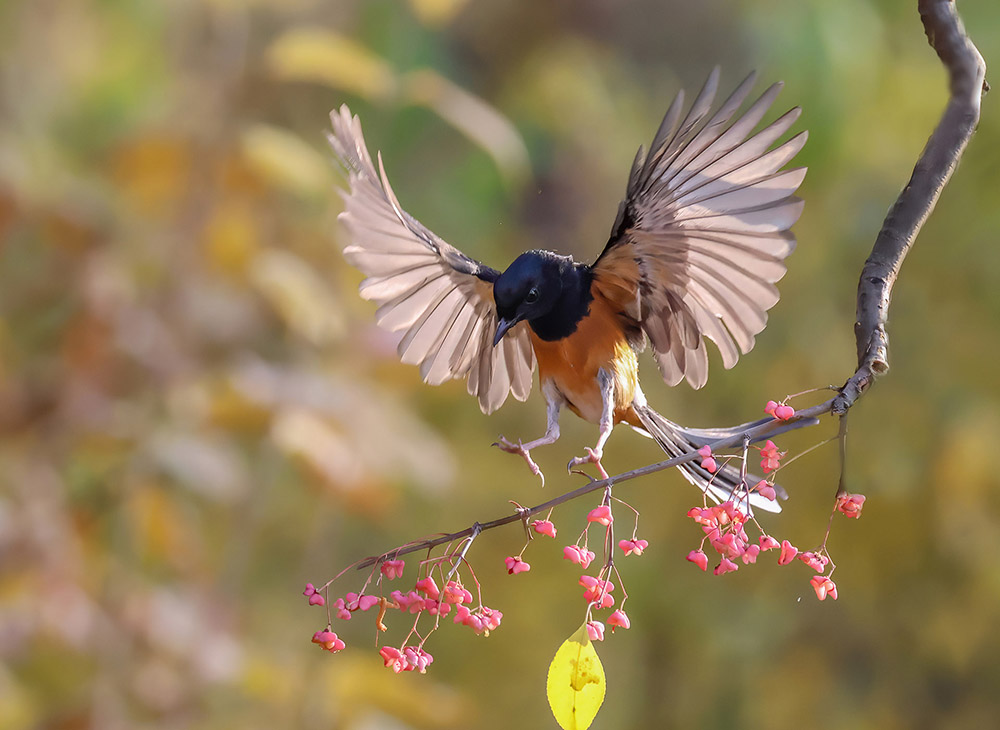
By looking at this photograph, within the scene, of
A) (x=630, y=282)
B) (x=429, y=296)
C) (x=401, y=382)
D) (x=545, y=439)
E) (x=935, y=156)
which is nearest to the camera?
(x=935, y=156)

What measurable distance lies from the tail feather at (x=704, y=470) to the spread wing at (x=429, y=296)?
0.19 meters

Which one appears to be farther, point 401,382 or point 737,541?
point 401,382

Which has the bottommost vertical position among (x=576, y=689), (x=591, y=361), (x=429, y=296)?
(x=576, y=689)

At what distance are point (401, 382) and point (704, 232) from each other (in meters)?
1.59

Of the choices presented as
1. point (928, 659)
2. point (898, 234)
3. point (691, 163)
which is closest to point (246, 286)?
point (691, 163)

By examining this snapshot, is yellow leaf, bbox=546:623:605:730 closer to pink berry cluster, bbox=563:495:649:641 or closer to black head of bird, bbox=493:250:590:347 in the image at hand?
pink berry cluster, bbox=563:495:649:641

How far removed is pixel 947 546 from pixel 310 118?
2.90m

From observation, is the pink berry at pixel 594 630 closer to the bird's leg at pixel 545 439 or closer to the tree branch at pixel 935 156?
the bird's leg at pixel 545 439

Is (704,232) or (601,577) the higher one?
(704,232)

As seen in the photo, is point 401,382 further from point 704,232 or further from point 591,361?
point 704,232

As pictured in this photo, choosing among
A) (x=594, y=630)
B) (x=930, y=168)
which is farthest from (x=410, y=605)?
(x=930, y=168)

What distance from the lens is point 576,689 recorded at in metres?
0.83

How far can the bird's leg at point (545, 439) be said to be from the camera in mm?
925

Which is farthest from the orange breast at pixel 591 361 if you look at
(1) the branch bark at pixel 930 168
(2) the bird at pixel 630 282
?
(1) the branch bark at pixel 930 168
